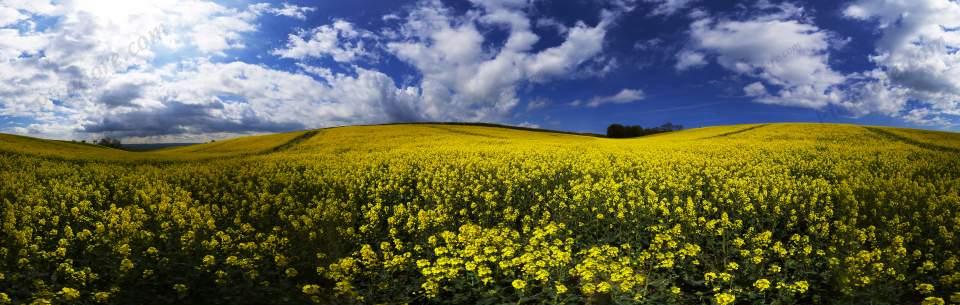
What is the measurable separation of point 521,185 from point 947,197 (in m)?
12.9

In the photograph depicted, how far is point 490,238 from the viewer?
10.2 metres

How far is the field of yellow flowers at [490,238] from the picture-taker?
27.1 ft

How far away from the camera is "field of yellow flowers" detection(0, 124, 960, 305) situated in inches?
325

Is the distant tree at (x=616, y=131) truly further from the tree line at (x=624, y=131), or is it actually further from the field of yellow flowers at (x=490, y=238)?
the field of yellow flowers at (x=490, y=238)

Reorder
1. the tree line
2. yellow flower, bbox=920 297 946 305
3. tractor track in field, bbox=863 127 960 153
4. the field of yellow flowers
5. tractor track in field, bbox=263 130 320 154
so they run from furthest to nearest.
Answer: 1. the tree line
2. tractor track in field, bbox=263 130 320 154
3. tractor track in field, bbox=863 127 960 153
4. the field of yellow flowers
5. yellow flower, bbox=920 297 946 305

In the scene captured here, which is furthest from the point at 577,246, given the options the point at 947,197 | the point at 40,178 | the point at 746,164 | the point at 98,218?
the point at 40,178

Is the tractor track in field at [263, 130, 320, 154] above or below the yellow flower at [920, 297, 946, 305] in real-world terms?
above

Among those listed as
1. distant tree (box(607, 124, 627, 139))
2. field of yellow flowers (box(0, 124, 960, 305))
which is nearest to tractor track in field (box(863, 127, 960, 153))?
field of yellow flowers (box(0, 124, 960, 305))

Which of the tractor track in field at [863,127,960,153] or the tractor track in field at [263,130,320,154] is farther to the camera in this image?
the tractor track in field at [263,130,320,154]

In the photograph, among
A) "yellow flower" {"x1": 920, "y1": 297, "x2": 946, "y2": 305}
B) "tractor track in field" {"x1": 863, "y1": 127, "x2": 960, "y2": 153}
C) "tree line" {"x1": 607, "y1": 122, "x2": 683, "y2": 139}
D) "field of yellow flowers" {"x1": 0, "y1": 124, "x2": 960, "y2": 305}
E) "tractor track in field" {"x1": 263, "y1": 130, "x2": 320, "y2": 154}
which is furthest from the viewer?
"tree line" {"x1": 607, "y1": 122, "x2": 683, "y2": 139}

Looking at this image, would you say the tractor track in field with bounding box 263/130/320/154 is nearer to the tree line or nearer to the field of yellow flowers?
the field of yellow flowers

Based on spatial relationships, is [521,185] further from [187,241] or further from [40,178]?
[40,178]

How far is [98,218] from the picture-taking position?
523 inches

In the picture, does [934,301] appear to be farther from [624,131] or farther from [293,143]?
[624,131]
